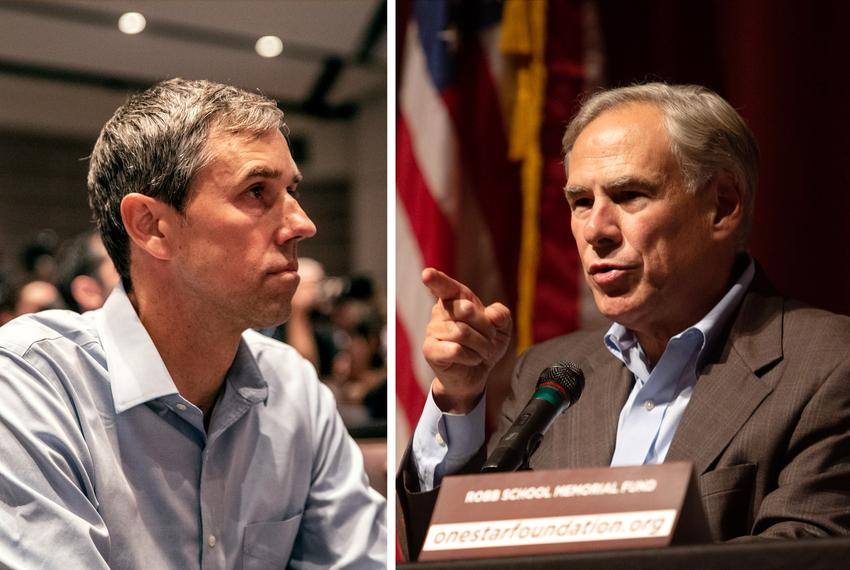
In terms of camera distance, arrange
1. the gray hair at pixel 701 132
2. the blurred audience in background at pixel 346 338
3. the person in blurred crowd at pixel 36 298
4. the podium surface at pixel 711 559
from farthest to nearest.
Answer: the blurred audience in background at pixel 346 338
the person in blurred crowd at pixel 36 298
the gray hair at pixel 701 132
the podium surface at pixel 711 559

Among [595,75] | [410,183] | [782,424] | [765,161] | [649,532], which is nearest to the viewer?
[649,532]

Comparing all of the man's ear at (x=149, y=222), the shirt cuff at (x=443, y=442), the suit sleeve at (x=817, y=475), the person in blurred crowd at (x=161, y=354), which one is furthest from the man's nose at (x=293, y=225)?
the suit sleeve at (x=817, y=475)

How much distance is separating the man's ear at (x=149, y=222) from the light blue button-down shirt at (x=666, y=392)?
60cm

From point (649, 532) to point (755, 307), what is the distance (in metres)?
0.36

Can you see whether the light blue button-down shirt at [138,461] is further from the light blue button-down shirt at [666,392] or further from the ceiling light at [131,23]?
the ceiling light at [131,23]

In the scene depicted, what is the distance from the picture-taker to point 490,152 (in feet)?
4.91

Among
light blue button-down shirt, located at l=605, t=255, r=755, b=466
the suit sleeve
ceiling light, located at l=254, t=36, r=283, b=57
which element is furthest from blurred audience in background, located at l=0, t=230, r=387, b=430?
the suit sleeve

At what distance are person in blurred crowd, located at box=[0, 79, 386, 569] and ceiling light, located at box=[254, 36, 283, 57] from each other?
0.91ft

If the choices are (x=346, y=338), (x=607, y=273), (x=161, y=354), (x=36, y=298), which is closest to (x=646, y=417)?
(x=607, y=273)

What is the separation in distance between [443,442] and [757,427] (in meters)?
0.37

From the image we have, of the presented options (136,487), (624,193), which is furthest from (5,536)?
(624,193)

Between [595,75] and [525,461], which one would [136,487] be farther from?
[595,75]

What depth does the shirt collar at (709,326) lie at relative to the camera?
3.72 ft

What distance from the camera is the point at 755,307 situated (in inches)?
45.2
